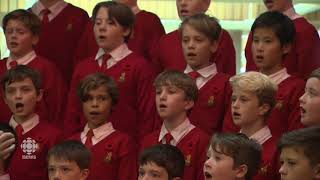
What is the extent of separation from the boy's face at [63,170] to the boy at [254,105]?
2.44ft

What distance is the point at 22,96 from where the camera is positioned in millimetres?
5074

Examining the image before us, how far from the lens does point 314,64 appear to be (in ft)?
17.5

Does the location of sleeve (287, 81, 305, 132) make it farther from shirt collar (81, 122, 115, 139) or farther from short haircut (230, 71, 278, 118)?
shirt collar (81, 122, 115, 139)

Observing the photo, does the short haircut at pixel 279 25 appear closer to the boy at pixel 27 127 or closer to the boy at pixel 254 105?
the boy at pixel 254 105

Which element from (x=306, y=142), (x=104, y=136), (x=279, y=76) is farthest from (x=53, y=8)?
(x=306, y=142)

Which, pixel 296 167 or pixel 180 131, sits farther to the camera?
pixel 180 131

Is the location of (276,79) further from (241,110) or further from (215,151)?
(215,151)

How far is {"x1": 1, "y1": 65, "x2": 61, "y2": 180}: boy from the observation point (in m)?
5.05

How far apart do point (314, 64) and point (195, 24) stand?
0.69 meters

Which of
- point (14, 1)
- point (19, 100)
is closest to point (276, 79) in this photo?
point (19, 100)

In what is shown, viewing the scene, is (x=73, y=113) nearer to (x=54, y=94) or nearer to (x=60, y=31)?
(x=54, y=94)

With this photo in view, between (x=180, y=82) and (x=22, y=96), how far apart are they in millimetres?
819

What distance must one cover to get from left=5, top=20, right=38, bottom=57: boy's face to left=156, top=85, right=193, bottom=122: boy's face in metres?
0.97

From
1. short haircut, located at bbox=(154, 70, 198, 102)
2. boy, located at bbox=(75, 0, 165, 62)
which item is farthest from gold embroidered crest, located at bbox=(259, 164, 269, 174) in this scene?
boy, located at bbox=(75, 0, 165, 62)
